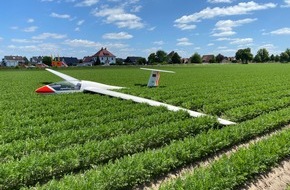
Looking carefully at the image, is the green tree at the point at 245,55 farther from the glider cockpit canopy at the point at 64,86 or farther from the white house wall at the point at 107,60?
the glider cockpit canopy at the point at 64,86

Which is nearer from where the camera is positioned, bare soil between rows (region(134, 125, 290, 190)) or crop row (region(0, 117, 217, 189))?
crop row (region(0, 117, 217, 189))

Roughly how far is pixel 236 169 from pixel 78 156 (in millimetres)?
3527

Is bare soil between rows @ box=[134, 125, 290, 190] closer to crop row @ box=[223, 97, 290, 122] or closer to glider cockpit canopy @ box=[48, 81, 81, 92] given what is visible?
crop row @ box=[223, 97, 290, 122]

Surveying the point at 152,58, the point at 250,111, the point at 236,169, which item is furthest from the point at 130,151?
the point at 152,58

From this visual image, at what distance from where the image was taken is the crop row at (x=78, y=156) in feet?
19.3

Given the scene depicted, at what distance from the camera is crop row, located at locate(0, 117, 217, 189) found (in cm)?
587

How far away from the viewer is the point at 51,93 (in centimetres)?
1909

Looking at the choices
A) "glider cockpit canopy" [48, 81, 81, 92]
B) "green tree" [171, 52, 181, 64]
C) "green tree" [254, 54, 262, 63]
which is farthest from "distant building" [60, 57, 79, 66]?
"glider cockpit canopy" [48, 81, 81, 92]

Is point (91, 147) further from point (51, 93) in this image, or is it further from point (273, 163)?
point (51, 93)

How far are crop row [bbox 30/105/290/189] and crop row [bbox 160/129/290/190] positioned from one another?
566mm

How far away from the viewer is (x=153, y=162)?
643 centimetres

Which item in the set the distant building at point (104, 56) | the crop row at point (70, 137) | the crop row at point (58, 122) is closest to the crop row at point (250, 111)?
the crop row at point (70, 137)

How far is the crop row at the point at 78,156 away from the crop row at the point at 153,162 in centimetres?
54

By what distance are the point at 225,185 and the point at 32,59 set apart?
193270mm
